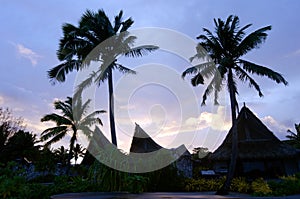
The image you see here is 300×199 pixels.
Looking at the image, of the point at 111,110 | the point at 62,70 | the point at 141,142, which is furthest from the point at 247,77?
the point at 141,142

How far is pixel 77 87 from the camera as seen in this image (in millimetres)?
12172

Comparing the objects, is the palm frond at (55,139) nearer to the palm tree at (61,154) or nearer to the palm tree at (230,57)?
the palm tree at (61,154)

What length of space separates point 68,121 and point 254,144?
14141 millimetres

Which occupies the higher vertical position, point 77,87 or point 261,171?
point 77,87

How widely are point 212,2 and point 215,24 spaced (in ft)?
10.7

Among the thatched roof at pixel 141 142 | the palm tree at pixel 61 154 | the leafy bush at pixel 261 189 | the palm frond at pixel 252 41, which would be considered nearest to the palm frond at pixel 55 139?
the palm tree at pixel 61 154

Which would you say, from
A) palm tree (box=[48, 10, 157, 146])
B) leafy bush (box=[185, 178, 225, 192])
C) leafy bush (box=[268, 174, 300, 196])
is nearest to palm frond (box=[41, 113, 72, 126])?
palm tree (box=[48, 10, 157, 146])

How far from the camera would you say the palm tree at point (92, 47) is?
1213 cm

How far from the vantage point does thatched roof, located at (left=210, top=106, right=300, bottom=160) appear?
51.5ft

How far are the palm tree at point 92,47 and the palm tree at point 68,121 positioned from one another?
9320 millimetres

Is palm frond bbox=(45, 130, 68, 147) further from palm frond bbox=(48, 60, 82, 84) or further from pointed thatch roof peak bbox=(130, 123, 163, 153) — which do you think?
palm frond bbox=(48, 60, 82, 84)

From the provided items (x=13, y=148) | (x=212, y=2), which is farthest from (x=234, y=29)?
(x=13, y=148)

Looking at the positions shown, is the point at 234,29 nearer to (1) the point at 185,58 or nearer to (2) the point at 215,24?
(2) the point at 215,24

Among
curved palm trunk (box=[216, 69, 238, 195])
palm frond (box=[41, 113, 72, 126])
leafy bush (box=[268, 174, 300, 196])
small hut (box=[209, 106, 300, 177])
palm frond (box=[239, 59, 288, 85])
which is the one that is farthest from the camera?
palm frond (box=[41, 113, 72, 126])
